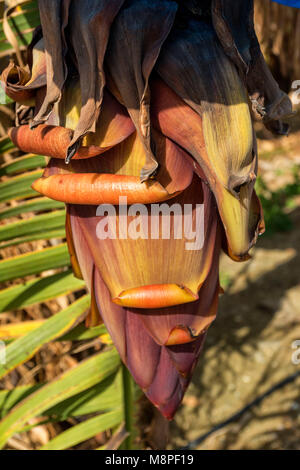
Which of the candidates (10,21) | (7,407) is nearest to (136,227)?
(10,21)

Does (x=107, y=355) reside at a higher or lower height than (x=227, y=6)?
lower

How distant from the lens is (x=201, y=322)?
0.31 metres

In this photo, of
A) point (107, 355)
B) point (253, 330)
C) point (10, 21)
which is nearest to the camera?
point (10, 21)

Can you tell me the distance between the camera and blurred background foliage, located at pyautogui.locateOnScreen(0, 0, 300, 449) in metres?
0.45

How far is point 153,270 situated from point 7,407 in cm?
30

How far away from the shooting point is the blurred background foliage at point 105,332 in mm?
448

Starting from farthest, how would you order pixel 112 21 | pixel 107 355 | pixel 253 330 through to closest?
pixel 253 330 < pixel 107 355 < pixel 112 21

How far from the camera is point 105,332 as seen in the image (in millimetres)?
483

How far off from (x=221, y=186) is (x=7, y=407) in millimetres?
356

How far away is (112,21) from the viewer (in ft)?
0.78
